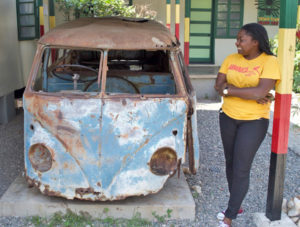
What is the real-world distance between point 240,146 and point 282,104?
0.55 m

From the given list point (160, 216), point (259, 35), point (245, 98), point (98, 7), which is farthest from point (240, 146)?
point (98, 7)

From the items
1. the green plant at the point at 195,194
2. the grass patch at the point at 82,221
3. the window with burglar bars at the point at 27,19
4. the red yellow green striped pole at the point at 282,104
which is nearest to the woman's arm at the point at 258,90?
the red yellow green striped pole at the point at 282,104

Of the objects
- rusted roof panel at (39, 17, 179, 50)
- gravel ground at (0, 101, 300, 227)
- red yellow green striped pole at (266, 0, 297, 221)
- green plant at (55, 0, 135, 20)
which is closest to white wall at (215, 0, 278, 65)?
green plant at (55, 0, 135, 20)

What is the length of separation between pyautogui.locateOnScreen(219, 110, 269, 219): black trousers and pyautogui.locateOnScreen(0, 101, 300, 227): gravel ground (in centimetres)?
50

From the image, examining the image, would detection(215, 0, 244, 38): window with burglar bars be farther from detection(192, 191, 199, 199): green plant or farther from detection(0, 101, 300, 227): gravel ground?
detection(192, 191, 199, 199): green plant

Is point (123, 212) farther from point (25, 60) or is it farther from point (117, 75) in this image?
point (25, 60)

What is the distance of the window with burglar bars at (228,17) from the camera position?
39.2 ft

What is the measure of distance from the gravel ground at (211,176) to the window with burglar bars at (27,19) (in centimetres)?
222

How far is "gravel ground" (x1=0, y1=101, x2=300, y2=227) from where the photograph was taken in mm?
4047

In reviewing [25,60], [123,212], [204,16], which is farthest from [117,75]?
[204,16]

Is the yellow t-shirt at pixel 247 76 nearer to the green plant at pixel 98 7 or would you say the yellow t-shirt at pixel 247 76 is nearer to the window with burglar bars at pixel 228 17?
the green plant at pixel 98 7

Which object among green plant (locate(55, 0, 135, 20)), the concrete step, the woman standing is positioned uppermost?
green plant (locate(55, 0, 135, 20))

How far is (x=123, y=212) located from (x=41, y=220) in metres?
0.81

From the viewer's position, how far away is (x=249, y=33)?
133 inches
